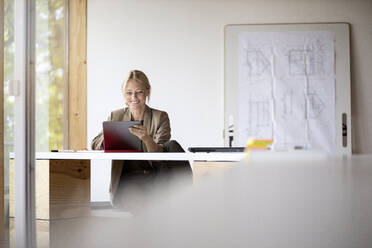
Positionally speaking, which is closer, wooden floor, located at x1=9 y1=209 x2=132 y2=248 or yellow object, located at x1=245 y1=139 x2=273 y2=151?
yellow object, located at x1=245 y1=139 x2=273 y2=151

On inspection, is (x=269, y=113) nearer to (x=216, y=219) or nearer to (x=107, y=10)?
(x=107, y=10)

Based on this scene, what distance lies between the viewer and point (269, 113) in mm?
4086

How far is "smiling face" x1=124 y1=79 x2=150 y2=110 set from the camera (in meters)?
2.81

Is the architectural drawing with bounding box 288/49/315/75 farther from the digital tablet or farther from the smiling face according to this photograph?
the digital tablet

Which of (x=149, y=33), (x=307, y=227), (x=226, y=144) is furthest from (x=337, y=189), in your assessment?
(x=149, y=33)

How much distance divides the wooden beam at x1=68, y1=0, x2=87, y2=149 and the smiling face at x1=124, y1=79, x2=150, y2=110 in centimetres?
146

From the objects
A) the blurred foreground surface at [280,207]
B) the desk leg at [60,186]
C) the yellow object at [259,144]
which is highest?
the yellow object at [259,144]

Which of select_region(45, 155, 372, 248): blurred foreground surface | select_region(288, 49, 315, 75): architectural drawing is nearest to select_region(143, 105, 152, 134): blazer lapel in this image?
select_region(288, 49, 315, 75): architectural drawing

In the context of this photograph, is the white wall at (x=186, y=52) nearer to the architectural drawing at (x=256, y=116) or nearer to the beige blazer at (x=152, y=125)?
the architectural drawing at (x=256, y=116)

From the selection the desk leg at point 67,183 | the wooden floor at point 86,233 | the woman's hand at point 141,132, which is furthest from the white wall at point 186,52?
the wooden floor at point 86,233

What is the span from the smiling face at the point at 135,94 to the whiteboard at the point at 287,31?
4.42ft

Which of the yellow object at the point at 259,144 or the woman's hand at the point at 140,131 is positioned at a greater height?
the woman's hand at the point at 140,131

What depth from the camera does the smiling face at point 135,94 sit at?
2.81 metres

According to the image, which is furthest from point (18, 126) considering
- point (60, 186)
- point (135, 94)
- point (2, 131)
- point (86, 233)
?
point (135, 94)
